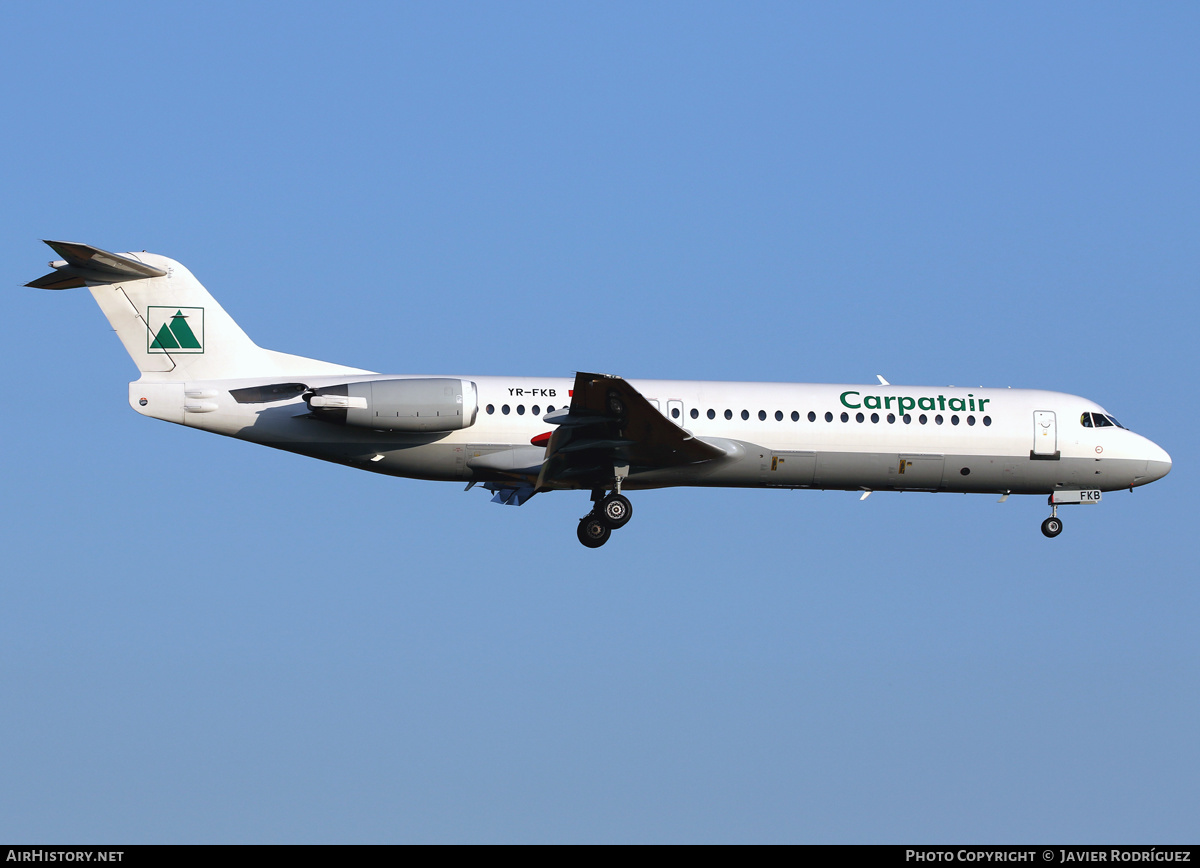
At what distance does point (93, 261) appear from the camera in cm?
2338

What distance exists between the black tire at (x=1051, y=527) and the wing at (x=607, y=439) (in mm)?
7295

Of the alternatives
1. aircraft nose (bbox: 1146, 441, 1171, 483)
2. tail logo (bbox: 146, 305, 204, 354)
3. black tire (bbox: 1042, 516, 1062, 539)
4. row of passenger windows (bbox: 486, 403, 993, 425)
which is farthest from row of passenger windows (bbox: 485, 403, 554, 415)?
aircraft nose (bbox: 1146, 441, 1171, 483)

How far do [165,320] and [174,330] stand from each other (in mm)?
250

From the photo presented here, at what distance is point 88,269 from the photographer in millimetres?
23547

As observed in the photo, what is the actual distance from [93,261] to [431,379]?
6.46 meters

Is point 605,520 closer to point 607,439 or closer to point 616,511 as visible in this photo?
point 616,511

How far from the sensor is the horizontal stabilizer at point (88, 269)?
76.1ft

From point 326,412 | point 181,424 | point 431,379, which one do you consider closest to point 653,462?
point 431,379

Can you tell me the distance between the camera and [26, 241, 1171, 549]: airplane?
23.2m

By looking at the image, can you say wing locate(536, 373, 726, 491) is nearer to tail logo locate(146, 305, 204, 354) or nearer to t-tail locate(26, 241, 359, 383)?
t-tail locate(26, 241, 359, 383)

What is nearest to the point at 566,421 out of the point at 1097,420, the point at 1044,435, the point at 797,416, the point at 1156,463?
the point at 797,416

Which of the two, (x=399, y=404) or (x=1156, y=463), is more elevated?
(x=1156, y=463)
